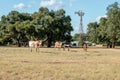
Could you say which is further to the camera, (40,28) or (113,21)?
(113,21)

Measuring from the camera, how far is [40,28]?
93.8 metres

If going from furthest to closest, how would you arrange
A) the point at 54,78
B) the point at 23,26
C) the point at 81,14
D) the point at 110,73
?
1. the point at 81,14
2. the point at 23,26
3. the point at 110,73
4. the point at 54,78

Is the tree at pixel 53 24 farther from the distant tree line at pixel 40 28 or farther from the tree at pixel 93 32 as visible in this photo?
the tree at pixel 93 32

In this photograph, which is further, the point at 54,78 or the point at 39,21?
the point at 39,21

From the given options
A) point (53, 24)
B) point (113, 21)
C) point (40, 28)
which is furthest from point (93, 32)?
point (40, 28)

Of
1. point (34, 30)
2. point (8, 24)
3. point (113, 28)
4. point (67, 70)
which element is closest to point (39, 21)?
point (34, 30)

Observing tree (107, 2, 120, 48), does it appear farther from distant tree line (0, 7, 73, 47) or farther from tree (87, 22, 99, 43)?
tree (87, 22, 99, 43)

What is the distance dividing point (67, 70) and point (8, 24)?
82.0 m

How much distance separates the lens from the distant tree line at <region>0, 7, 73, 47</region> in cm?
9419

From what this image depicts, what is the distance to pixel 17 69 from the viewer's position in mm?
19031

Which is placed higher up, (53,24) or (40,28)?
(53,24)

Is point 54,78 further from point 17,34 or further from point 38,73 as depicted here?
point 17,34

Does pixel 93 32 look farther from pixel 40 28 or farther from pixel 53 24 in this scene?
pixel 40 28

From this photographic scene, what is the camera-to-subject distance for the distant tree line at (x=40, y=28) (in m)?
94.2
